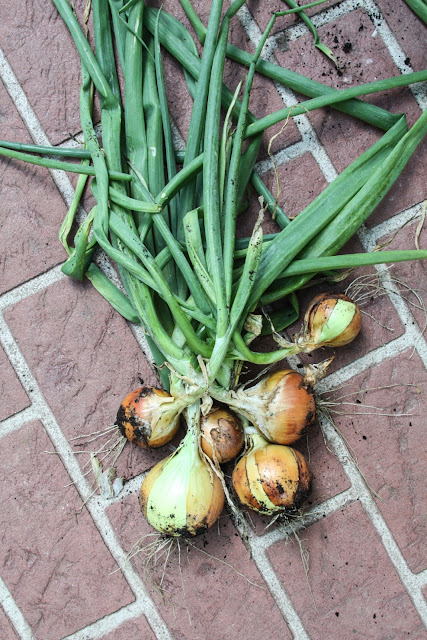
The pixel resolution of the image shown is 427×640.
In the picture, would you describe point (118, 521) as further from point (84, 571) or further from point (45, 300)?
point (45, 300)

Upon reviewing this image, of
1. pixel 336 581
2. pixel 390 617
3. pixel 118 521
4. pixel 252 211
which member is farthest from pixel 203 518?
pixel 252 211

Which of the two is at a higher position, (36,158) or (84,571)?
(36,158)

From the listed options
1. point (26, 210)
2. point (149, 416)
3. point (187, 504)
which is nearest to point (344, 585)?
point (187, 504)

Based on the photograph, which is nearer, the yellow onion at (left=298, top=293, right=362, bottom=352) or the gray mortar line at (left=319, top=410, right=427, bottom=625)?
the yellow onion at (left=298, top=293, right=362, bottom=352)

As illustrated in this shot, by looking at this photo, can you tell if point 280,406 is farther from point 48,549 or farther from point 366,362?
point 48,549

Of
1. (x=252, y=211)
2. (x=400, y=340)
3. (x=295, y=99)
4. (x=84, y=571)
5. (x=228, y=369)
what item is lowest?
(x=84, y=571)

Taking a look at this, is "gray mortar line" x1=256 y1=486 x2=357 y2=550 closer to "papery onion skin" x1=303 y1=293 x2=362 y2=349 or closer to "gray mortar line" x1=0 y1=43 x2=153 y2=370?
"papery onion skin" x1=303 y1=293 x2=362 y2=349

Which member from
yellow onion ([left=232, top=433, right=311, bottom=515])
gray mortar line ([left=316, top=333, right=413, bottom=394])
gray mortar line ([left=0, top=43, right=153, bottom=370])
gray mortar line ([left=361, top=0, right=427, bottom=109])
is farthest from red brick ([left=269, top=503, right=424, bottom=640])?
gray mortar line ([left=361, top=0, right=427, bottom=109])
